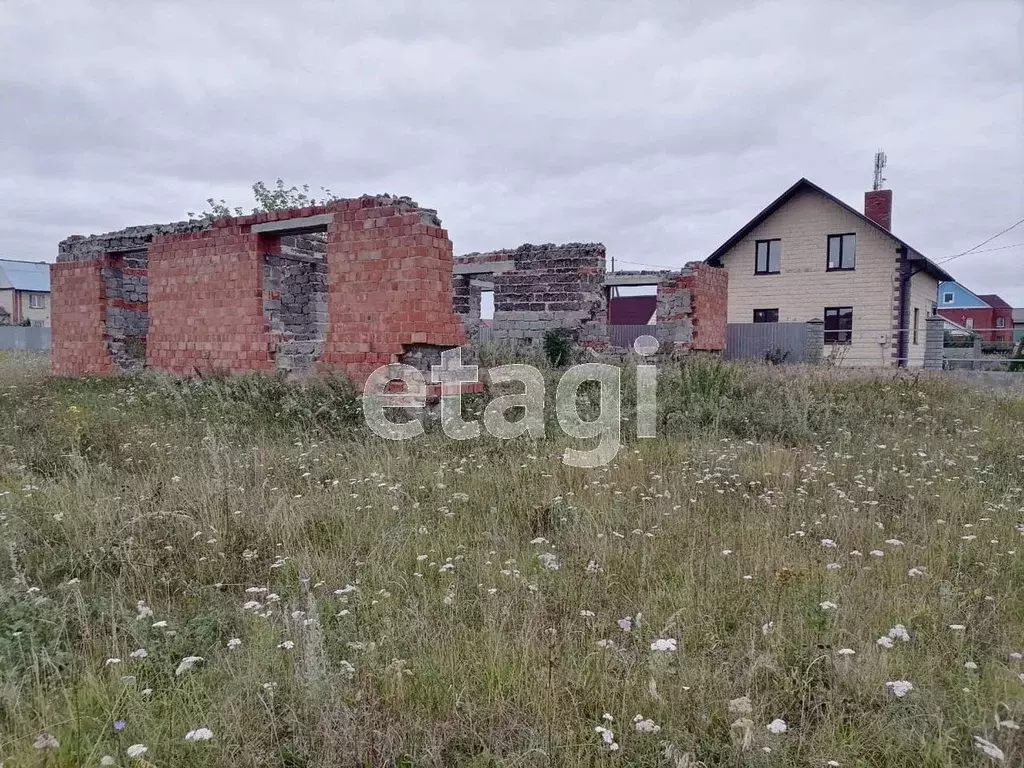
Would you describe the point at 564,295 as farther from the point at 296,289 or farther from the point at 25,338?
the point at 25,338

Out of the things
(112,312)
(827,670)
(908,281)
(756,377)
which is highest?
(908,281)

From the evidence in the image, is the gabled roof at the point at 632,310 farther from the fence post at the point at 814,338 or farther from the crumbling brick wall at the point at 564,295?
the crumbling brick wall at the point at 564,295

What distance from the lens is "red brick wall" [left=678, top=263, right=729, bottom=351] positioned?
49.8 feet

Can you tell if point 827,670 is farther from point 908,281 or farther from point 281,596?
point 908,281

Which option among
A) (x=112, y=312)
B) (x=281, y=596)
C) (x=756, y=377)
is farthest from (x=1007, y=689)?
(x=112, y=312)

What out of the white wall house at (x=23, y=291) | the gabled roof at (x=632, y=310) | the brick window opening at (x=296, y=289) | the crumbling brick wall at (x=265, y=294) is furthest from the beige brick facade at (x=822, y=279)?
the white wall house at (x=23, y=291)

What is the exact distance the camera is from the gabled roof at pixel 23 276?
48.6m

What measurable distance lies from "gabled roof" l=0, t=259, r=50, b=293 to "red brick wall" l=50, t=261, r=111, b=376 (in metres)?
45.4

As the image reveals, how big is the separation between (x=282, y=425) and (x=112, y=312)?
6571mm

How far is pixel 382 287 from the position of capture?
7113 millimetres

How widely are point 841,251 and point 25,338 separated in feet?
114

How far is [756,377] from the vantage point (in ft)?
30.2

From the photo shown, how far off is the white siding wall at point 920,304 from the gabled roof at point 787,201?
378 mm

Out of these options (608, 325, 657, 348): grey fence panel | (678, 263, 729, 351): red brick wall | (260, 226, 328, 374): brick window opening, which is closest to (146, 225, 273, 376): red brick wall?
(260, 226, 328, 374): brick window opening
